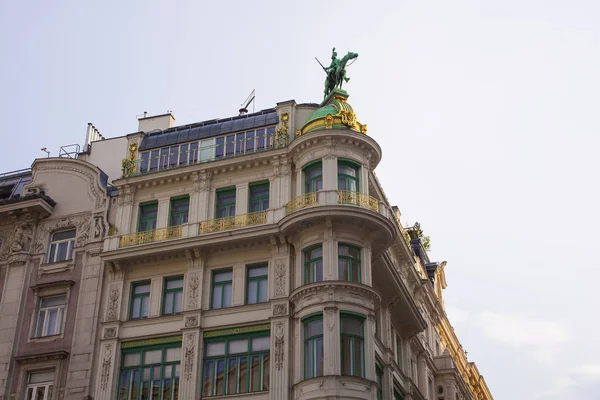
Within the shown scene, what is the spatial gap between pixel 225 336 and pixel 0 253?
15555 mm

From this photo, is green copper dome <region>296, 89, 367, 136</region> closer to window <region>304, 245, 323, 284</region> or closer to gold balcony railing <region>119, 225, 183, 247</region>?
window <region>304, 245, 323, 284</region>

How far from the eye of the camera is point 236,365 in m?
39.4

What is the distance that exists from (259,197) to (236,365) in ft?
30.3

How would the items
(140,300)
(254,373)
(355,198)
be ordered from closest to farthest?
(254,373) < (355,198) < (140,300)

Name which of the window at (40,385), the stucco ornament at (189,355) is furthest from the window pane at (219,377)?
the window at (40,385)

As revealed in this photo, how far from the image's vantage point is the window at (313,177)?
1649 inches

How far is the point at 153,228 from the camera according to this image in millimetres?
A: 45219

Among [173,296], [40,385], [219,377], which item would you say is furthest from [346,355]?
[40,385]

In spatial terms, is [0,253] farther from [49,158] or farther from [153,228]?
[153,228]

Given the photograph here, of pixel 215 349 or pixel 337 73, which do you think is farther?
pixel 337 73

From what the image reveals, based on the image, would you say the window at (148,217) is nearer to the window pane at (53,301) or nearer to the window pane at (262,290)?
the window pane at (53,301)

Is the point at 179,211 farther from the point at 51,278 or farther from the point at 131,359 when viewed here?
the point at 131,359

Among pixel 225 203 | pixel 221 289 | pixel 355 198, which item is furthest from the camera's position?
pixel 225 203

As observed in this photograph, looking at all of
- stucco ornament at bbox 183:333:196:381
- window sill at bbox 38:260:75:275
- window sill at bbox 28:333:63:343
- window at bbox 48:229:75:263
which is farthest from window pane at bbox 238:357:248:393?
window at bbox 48:229:75:263
